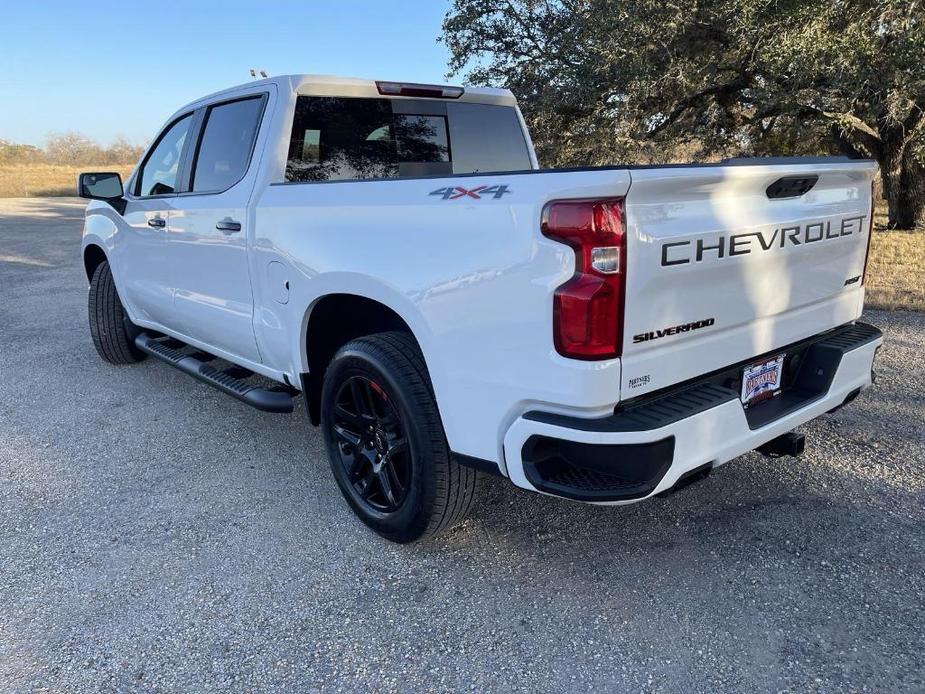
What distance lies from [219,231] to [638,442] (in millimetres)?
2572

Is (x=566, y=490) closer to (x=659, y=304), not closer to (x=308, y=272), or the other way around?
(x=659, y=304)

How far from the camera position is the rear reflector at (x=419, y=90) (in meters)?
3.75

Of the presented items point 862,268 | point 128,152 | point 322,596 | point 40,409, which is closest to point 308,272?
point 322,596

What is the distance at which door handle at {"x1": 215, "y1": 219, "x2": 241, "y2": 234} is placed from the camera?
138 inches

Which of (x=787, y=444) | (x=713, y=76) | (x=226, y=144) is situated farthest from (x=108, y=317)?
(x=713, y=76)

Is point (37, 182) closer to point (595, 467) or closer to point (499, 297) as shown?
point (499, 297)

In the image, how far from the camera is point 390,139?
12.5 feet

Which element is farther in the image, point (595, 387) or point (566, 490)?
point (566, 490)

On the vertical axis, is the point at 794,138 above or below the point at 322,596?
above

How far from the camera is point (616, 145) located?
12000 millimetres

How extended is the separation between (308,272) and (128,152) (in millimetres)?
56621

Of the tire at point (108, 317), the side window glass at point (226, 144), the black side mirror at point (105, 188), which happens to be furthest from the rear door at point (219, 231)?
the tire at point (108, 317)

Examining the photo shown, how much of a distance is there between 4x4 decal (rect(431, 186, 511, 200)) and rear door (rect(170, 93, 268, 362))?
141 centimetres

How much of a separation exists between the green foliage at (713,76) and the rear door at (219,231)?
736 cm
